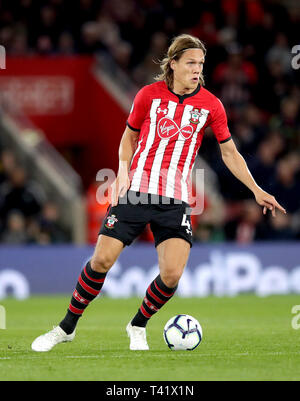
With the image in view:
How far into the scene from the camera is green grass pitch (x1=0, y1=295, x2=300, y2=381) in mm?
6410

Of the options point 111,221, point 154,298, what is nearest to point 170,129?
point 111,221

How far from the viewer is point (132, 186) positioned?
24.7 feet

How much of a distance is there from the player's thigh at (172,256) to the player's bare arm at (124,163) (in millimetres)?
506

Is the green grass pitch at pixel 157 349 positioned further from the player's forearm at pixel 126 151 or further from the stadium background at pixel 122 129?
the stadium background at pixel 122 129

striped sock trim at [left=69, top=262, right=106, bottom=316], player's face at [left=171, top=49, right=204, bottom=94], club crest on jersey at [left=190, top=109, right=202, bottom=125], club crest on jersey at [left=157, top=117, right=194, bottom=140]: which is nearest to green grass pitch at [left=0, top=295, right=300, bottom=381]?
striped sock trim at [left=69, top=262, right=106, bottom=316]

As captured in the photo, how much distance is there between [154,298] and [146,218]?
0.66 metres

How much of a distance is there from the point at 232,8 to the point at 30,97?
456 cm

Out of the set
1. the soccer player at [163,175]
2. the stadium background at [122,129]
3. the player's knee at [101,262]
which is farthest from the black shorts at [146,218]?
the stadium background at [122,129]

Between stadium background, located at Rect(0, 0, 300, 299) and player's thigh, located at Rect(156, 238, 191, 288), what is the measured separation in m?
7.40

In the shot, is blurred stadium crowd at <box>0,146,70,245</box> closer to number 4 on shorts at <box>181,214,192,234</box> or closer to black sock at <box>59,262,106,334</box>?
black sock at <box>59,262,106,334</box>

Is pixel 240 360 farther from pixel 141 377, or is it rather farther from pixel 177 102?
pixel 177 102

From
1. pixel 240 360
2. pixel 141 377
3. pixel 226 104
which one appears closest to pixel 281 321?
pixel 240 360

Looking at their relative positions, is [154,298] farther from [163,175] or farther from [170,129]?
[170,129]

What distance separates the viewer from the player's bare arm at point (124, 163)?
293 inches
